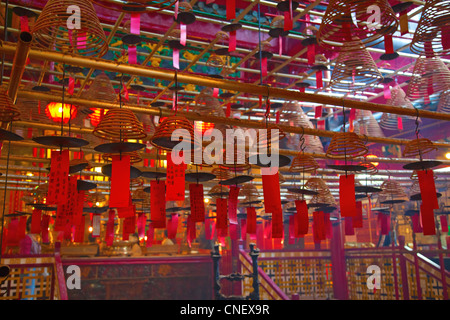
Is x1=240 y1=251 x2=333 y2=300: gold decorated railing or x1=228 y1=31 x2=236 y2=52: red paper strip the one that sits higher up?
x1=228 y1=31 x2=236 y2=52: red paper strip

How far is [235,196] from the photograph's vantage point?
18.0ft

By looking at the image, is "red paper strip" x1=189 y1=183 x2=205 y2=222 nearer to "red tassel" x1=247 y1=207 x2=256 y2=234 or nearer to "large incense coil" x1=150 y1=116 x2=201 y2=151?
"red tassel" x1=247 y1=207 x2=256 y2=234

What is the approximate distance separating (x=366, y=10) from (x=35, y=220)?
5393mm

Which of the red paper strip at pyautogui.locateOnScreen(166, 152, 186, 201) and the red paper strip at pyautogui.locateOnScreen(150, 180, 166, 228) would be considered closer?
the red paper strip at pyautogui.locateOnScreen(166, 152, 186, 201)

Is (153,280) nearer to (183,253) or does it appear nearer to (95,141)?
(183,253)

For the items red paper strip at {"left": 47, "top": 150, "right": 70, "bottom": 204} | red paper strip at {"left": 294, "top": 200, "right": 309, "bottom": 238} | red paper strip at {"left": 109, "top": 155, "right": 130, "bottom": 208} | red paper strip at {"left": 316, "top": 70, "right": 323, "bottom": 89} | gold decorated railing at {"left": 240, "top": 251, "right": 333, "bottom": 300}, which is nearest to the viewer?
red paper strip at {"left": 109, "top": 155, "right": 130, "bottom": 208}

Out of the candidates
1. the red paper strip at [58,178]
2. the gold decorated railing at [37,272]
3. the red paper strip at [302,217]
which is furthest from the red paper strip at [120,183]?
the gold decorated railing at [37,272]

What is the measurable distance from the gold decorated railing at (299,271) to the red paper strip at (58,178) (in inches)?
372

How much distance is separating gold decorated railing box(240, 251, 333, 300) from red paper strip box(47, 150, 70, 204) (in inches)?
372

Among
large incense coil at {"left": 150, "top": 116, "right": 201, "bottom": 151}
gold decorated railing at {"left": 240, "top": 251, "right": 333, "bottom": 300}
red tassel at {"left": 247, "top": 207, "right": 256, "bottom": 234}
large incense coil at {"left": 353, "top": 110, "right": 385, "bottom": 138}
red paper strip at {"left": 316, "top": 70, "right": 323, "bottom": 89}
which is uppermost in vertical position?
red paper strip at {"left": 316, "top": 70, "right": 323, "bottom": 89}

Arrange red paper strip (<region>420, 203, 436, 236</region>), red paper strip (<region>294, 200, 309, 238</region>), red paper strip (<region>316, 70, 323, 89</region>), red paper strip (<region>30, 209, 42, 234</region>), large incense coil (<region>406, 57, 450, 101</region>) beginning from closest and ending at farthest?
red paper strip (<region>420, 203, 436, 236</region>) → red paper strip (<region>294, 200, 309, 238</region>) → large incense coil (<region>406, 57, 450, 101</region>) → red paper strip (<region>30, 209, 42, 234</region>) → red paper strip (<region>316, 70, 323, 89</region>)

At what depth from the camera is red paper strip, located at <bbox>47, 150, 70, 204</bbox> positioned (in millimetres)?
3971

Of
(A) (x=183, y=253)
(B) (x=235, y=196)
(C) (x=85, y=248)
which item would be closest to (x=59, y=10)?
(B) (x=235, y=196)

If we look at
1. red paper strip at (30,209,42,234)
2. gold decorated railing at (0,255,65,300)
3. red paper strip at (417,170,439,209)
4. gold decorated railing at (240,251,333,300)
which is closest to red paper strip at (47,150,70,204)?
red paper strip at (30,209,42,234)
